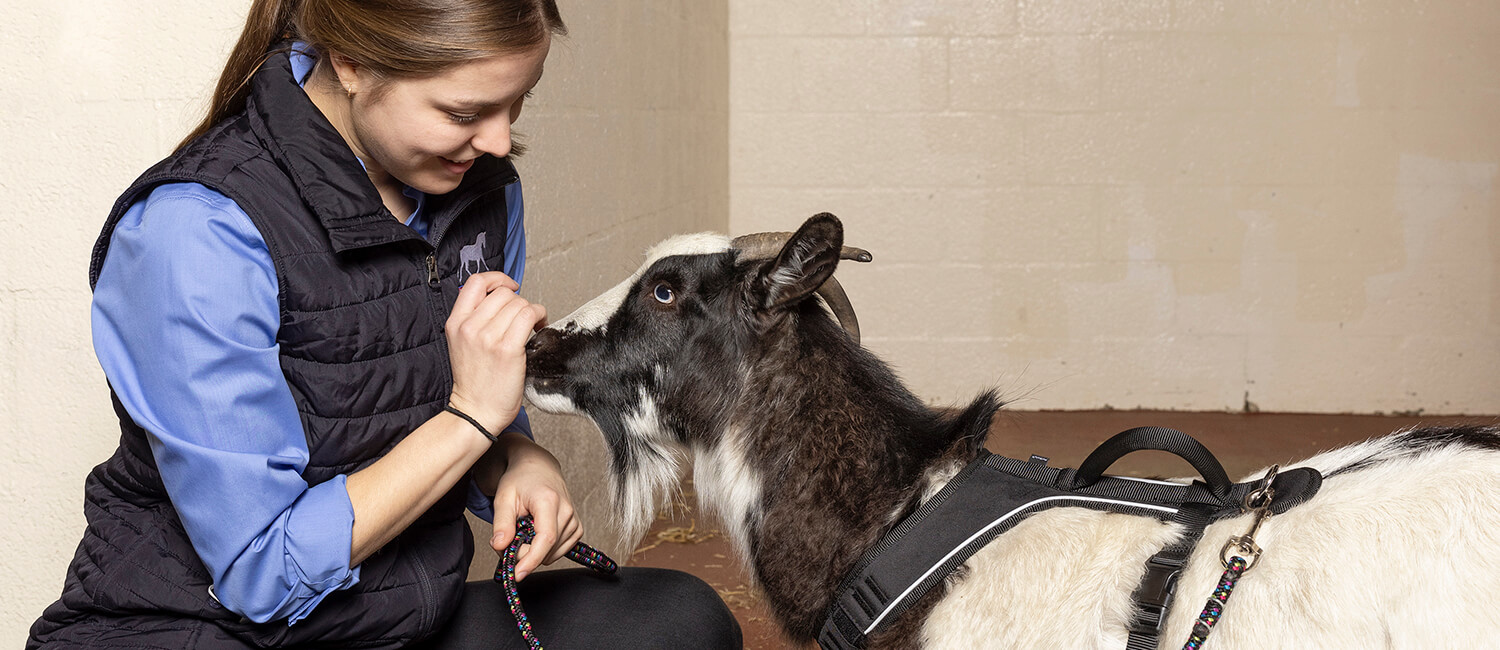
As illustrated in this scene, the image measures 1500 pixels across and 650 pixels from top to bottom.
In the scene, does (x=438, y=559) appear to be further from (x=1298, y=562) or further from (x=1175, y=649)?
(x=1298, y=562)

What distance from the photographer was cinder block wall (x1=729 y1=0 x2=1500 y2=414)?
5293 millimetres

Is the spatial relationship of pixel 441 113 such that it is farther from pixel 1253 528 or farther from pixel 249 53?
pixel 1253 528

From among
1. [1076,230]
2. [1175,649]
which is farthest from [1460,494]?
Result: [1076,230]

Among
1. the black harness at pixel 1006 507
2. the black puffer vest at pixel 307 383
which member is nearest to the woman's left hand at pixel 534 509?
the black puffer vest at pixel 307 383

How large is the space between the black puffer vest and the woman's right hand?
0.12 m

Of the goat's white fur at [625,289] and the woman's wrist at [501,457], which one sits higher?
the goat's white fur at [625,289]

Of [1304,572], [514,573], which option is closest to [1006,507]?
[1304,572]

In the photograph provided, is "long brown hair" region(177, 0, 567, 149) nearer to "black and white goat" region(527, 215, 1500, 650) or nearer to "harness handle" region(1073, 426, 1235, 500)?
"black and white goat" region(527, 215, 1500, 650)

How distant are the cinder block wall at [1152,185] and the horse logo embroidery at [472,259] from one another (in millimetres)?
4059

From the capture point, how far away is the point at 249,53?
4.71ft

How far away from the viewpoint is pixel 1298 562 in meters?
Result: 1.33

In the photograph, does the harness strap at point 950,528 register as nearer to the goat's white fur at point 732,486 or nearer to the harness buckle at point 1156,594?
the harness buckle at point 1156,594

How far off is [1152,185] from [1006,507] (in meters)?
4.37

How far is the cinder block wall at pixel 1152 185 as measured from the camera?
17.4ft
